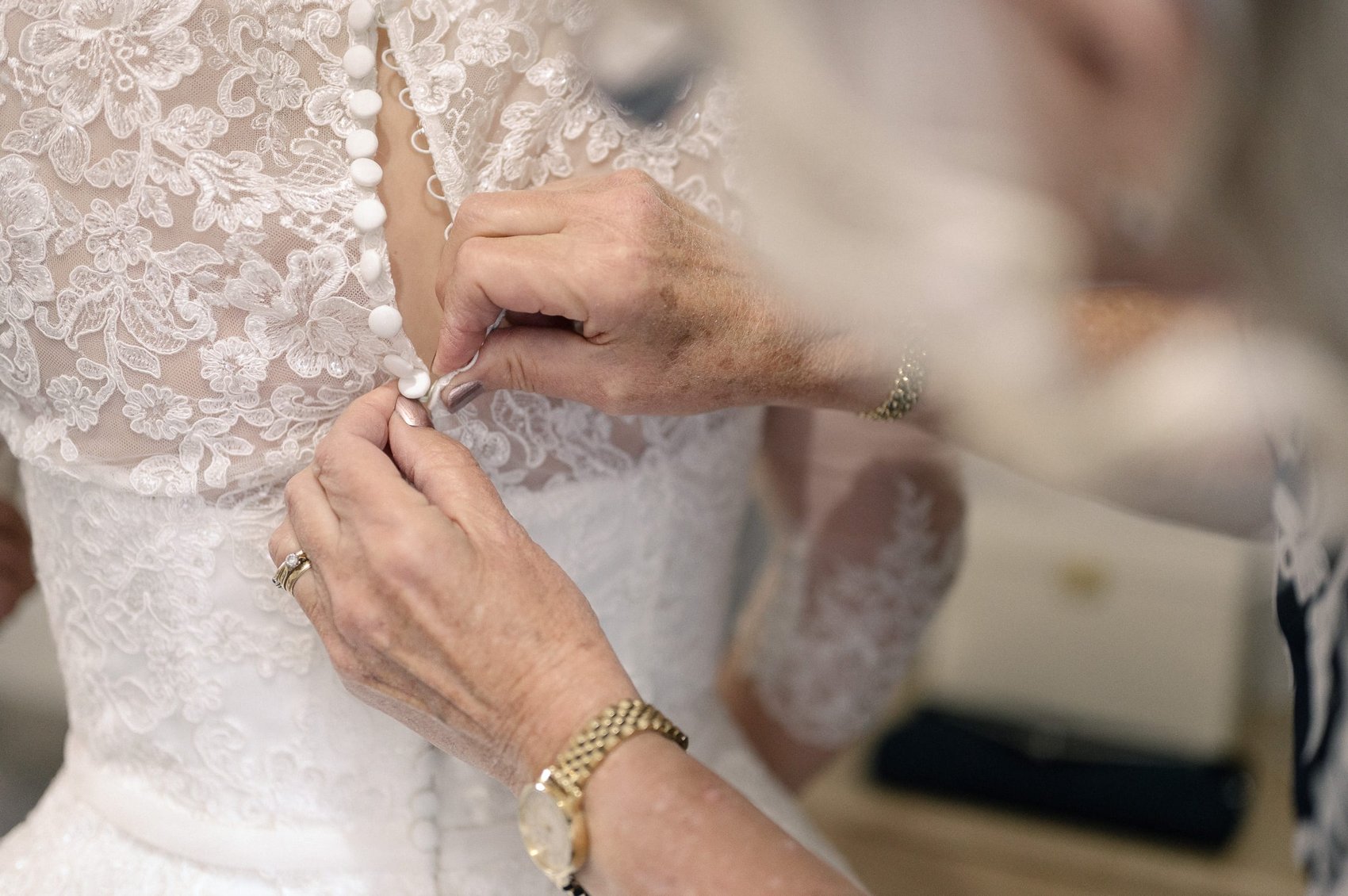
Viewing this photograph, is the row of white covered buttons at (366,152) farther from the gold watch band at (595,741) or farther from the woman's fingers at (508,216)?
the gold watch band at (595,741)

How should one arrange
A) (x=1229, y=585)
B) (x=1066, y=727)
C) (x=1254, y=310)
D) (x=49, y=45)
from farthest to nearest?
(x=1066, y=727), (x=1229, y=585), (x=49, y=45), (x=1254, y=310)

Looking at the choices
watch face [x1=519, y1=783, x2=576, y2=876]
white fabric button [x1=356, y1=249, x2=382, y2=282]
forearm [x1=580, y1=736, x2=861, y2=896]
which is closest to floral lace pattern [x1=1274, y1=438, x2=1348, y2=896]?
forearm [x1=580, y1=736, x2=861, y2=896]

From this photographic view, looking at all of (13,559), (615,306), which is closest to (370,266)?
(615,306)

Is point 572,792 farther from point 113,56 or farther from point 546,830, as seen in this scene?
point 113,56

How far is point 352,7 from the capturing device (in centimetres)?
54

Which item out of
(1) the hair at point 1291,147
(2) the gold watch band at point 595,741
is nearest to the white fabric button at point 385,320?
(2) the gold watch band at point 595,741

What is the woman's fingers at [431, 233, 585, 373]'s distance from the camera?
515 mm

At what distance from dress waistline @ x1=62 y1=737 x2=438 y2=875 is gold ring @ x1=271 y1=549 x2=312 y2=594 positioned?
0.64 ft

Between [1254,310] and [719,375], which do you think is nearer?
[1254,310]

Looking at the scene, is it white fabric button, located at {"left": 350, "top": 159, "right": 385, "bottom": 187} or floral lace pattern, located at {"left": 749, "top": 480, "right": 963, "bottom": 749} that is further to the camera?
floral lace pattern, located at {"left": 749, "top": 480, "right": 963, "bottom": 749}

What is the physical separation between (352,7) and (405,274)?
0.13m

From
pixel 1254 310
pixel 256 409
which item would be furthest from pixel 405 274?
pixel 1254 310

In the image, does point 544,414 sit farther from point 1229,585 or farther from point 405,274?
point 1229,585

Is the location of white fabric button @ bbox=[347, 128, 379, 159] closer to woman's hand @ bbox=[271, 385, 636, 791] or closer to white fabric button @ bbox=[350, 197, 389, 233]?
white fabric button @ bbox=[350, 197, 389, 233]
